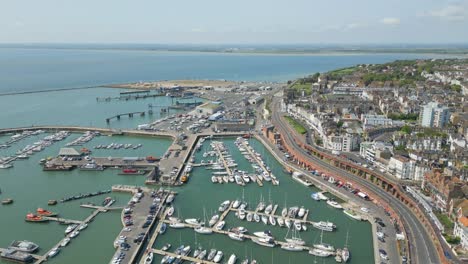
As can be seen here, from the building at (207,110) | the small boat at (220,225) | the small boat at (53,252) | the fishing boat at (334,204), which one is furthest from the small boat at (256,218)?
the building at (207,110)

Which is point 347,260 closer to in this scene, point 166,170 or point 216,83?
point 166,170

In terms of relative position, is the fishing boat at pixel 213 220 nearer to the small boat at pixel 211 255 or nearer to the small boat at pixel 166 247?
the small boat at pixel 211 255

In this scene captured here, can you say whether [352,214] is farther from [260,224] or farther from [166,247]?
[166,247]

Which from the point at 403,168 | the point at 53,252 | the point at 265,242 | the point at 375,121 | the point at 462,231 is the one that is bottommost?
the point at 53,252

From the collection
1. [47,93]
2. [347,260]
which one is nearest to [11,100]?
[47,93]

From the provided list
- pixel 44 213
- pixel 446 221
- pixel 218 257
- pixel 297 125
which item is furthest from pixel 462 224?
pixel 297 125

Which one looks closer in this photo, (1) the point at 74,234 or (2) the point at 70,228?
(1) the point at 74,234
